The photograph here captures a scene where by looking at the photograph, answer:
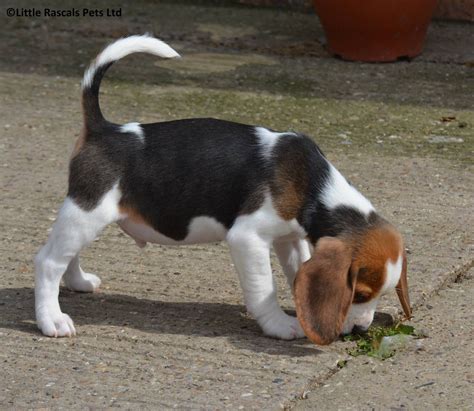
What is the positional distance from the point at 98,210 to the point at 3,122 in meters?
3.27

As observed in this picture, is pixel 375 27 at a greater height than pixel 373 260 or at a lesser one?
lesser

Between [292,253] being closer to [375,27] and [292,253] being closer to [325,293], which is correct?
[325,293]

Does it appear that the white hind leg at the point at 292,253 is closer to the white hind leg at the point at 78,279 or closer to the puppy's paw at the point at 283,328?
the puppy's paw at the point at 283,328

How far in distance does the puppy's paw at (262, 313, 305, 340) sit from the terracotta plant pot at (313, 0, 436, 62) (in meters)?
4.66

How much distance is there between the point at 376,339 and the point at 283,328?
37 cm

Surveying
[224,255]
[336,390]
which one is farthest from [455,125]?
[336,390]

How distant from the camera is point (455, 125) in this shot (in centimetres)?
786

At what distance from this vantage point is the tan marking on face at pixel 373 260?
4.52 meters

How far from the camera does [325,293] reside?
14.8ft

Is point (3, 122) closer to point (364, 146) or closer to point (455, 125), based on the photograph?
point (364, 146)

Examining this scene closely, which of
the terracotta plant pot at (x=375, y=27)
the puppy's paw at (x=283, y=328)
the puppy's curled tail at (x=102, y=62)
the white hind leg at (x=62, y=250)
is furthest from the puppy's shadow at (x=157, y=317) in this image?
the terracotta plant pot at (x=375, y=27)

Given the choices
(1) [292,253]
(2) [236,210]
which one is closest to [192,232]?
(2) [236,210]

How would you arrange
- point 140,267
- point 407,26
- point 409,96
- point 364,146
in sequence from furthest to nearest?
point 407,26 < point 409,96 < point 364,146 < point 140,267

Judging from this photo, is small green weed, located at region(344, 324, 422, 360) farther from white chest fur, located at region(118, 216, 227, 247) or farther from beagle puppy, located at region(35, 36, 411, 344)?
white chest fur, located at region(118, 216, 227, 247)
